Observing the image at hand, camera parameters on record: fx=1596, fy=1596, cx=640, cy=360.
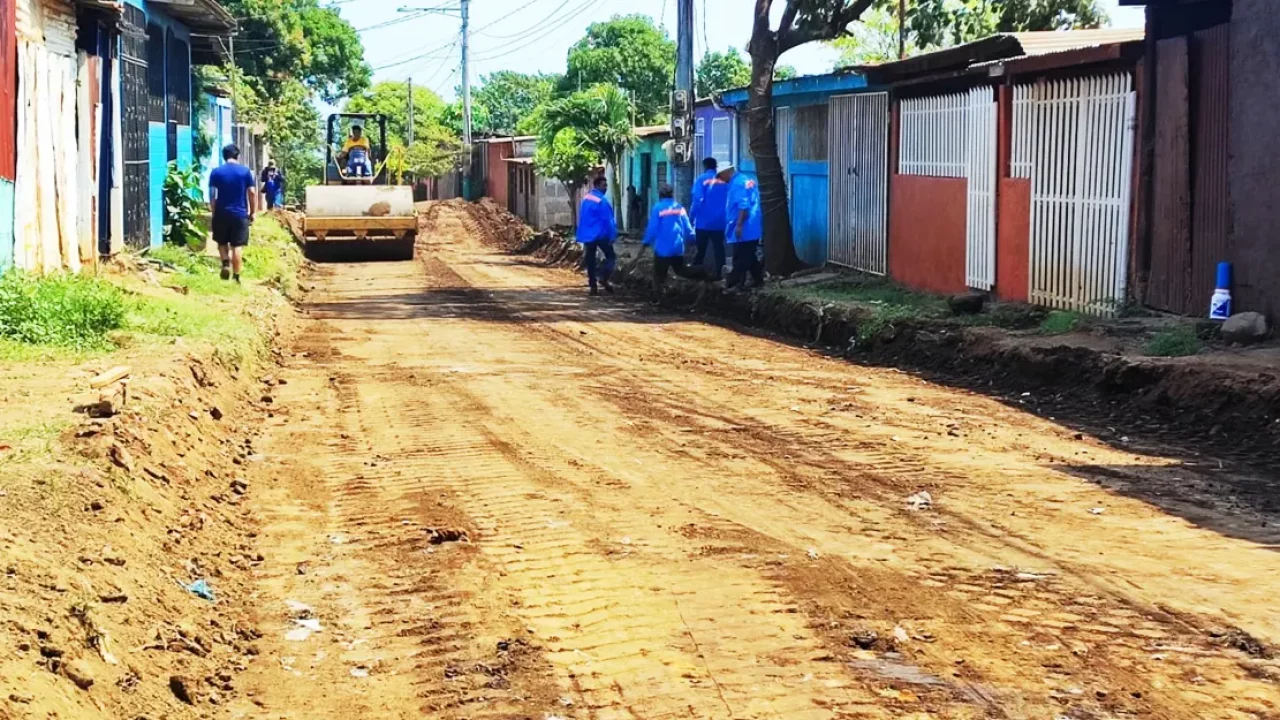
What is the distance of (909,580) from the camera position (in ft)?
22.4

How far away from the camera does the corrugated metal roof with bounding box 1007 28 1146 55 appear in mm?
16922

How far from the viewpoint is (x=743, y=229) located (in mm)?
21391

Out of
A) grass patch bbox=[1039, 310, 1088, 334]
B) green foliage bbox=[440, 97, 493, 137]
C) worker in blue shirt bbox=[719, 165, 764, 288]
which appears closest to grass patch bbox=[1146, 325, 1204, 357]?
grass patch bbox=[1039, 310, 1088, 334]

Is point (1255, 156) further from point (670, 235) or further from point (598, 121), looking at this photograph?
point (598, 121)

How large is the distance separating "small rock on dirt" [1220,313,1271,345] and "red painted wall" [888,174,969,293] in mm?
6119

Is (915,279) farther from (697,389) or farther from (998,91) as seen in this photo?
(697,389)

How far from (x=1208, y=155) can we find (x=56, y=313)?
9655 millimetres

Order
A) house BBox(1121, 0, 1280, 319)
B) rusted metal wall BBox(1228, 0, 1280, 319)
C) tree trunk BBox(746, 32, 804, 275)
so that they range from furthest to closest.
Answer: tree trunk BBox(746, 32, 804, 275) → house BBox(1121, 0, 1280, 319) → rusted metal wall BBox(1228, 0, 1280, 319)

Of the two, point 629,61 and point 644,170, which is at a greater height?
point 629,61

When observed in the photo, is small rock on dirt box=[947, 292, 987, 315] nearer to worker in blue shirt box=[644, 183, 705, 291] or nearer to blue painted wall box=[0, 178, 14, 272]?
worker in blue shirt box=[644, 183, 705, 291]

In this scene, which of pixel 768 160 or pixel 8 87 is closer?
pixel 8 87

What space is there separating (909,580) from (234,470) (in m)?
4.61

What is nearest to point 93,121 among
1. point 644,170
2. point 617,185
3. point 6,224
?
point 6,224

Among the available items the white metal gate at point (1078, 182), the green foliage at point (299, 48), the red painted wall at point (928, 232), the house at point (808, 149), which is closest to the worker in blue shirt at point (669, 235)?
the house at point (808, 149)
